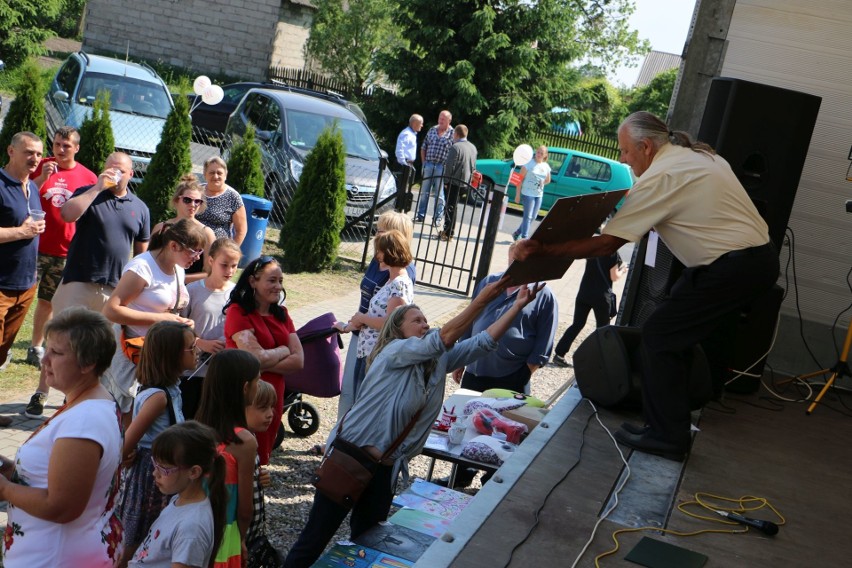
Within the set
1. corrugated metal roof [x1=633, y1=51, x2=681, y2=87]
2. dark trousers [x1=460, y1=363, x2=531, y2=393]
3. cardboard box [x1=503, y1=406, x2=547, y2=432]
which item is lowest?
dark trousers [x1=460, y1=363, x2=531, y2=393]

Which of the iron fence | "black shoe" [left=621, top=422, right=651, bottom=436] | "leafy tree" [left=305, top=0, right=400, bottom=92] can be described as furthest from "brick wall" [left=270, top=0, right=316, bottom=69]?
"black shoe" [left=621, top=422, right=651, bottom=436]

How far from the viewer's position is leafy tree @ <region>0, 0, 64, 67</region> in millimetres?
23430

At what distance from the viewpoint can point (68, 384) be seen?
121 inches

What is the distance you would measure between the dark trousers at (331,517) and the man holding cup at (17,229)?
265 cm

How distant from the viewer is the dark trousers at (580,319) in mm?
9477

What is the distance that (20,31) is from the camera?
24281 millimetres

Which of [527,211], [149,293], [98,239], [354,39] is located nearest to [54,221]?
[98,239]

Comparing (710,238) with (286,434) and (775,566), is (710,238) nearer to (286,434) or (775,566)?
(775,566)

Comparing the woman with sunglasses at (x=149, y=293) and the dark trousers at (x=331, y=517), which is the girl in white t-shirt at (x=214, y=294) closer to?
the woman with sunglasses at (x=149, y=293)

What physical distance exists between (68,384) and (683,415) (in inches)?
124

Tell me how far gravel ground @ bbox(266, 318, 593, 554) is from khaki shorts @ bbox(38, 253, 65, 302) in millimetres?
2101

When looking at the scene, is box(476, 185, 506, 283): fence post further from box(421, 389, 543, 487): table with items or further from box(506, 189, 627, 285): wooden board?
box(506, 189, 627, 285): wooden board

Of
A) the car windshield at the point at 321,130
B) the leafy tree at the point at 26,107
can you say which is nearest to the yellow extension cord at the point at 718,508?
the leafy tree at the point at 26,107

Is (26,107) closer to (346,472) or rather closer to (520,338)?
(520,338)
